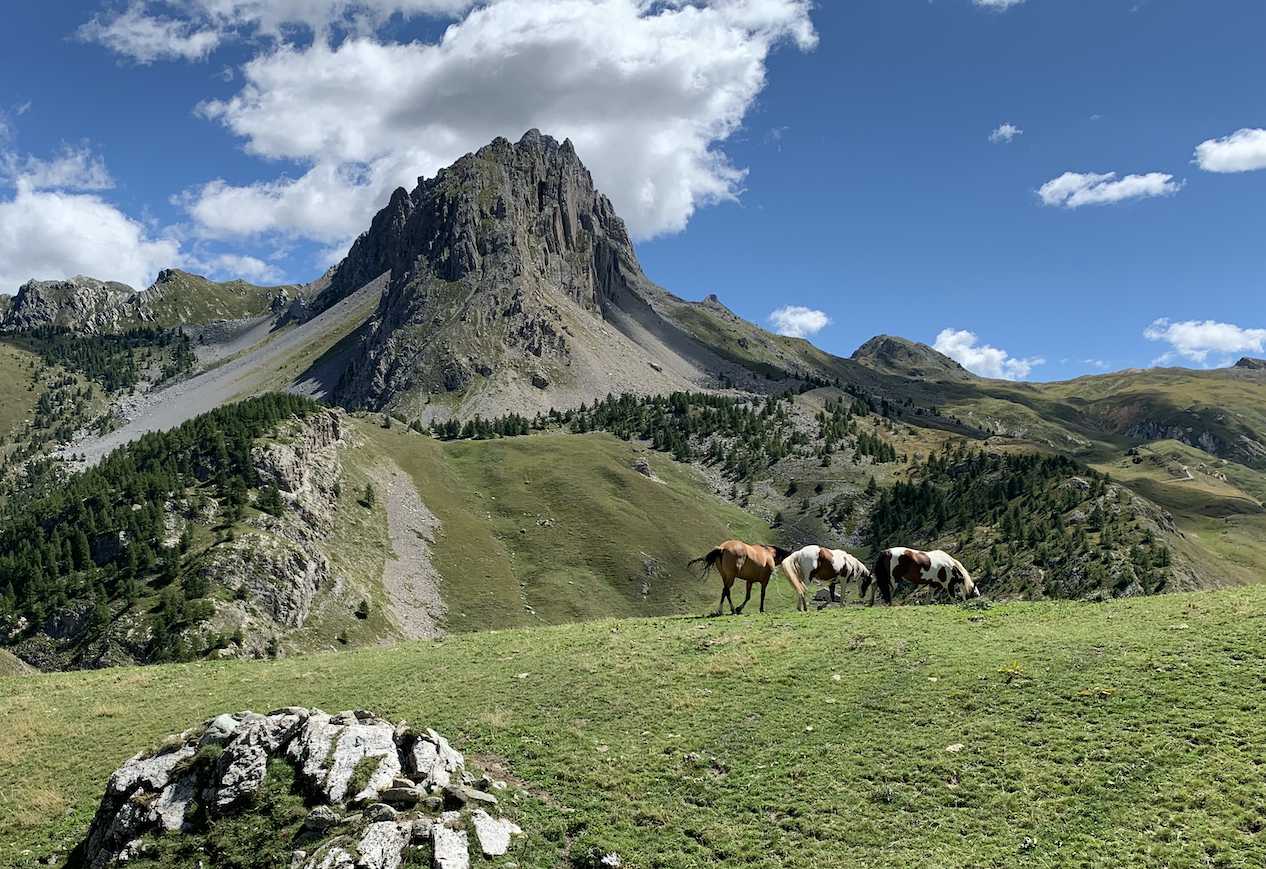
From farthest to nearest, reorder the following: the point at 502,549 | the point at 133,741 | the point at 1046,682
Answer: the point at 502,549
the point at 133,741
the point at 1046,682

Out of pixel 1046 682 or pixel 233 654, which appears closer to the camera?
pixel 1046 682

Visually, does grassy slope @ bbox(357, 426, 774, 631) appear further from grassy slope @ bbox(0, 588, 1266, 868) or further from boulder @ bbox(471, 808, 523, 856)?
boulder @ bbox(471, 808, 523, 856)

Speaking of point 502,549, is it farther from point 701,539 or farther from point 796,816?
point 796,816

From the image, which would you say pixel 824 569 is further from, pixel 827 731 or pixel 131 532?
pixel 131 532

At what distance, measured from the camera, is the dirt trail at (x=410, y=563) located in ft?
349

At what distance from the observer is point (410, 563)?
390 feet

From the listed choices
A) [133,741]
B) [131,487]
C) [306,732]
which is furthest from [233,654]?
[306,732]

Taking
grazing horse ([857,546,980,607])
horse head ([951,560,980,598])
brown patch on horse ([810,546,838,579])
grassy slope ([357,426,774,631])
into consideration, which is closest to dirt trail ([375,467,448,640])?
grassy slope ([357,426,774,631])

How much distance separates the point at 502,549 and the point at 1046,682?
118208 millimetres

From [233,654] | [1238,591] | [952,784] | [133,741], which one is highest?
[1238,591]

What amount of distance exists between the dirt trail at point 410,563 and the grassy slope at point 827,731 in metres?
75.6

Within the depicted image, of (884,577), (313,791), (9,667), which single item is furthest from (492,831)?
(9,667)

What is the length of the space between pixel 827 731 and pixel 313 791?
44.8 feet

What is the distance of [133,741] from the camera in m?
24.4
